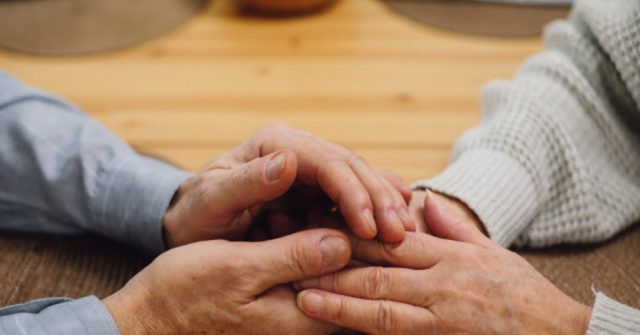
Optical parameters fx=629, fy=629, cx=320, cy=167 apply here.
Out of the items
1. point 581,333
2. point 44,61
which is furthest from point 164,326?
point 44,61

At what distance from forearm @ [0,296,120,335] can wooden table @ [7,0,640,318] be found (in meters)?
0.62

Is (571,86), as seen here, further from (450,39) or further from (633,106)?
(450,39)

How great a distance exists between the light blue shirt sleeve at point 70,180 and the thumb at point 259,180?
131mm

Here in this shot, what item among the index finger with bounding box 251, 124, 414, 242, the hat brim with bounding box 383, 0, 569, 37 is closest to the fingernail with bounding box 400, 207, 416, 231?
the index finger with bounding box 251, 124, 414, 242

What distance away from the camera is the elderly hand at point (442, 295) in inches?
25.7

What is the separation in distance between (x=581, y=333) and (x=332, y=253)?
272 millimetres

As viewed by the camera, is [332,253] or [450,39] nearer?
[332,253]

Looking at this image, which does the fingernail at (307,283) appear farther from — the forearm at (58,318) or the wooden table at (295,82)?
the wooden table at (295,82)

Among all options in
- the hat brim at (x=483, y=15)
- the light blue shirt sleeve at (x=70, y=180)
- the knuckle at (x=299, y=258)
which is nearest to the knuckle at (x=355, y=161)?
the knuckle at (x=299, y=258)

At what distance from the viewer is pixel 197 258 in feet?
2.18

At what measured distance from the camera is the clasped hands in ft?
2.15

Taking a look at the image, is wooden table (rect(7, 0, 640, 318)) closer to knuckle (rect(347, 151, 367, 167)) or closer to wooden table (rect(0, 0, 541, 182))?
wooden table (rect(0, 0, 541, 182))

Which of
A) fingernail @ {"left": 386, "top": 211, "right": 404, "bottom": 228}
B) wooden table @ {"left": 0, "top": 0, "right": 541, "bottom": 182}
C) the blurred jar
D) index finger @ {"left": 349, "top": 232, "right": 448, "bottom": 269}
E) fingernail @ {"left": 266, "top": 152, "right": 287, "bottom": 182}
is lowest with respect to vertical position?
wooden table @ {"left": 0, "top": 0, "right": 541, "bottom": 182}

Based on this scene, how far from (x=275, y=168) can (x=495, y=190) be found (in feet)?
1.05
